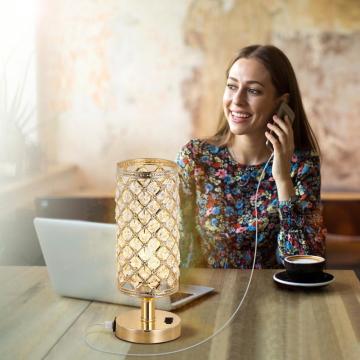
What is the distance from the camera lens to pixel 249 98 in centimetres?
223

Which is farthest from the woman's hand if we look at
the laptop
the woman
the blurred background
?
the blurred background

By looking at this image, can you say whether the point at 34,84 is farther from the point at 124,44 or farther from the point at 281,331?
the point at 281,331

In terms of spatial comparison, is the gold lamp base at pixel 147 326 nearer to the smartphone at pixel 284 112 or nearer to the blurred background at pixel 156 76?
the smartphone at pixel 284 112

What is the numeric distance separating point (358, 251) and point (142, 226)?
2771mm

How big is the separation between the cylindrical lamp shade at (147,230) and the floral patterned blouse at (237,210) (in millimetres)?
772

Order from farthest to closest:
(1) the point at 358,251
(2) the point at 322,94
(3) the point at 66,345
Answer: (2) the point at 322,94, (1) the point at 358,251, (3) the point at 66,345

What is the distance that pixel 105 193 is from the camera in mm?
4152

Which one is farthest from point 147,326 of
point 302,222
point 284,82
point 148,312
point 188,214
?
point 284,82

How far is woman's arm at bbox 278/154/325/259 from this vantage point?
2031 mm

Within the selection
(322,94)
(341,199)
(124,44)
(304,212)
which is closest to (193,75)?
(124,44)

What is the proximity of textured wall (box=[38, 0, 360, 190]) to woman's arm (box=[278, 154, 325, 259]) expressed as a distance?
2.06 metres

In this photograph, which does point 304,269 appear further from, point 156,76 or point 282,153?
point 156,76

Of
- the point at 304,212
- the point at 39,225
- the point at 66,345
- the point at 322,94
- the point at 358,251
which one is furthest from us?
the point at 322,94

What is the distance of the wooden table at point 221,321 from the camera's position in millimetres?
1272
